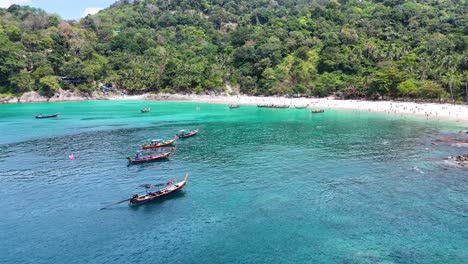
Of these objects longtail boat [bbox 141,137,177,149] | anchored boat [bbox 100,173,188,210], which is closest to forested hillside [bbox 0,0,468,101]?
longtail boat [bbox 141,137,177,149]

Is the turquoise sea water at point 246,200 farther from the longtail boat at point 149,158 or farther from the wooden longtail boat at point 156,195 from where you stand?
the longtail boat at point 149,158

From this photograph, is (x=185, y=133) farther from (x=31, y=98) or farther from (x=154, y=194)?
(x=31, y=98)

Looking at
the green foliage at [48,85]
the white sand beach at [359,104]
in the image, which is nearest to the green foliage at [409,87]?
the white sand beach at [359,104]

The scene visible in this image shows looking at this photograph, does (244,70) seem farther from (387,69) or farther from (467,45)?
(467,45)

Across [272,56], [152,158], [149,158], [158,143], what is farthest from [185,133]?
[272,56]

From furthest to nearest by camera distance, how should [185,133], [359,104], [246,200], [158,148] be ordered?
[359,104]
[185,133]
[158,148]
[246,200]
